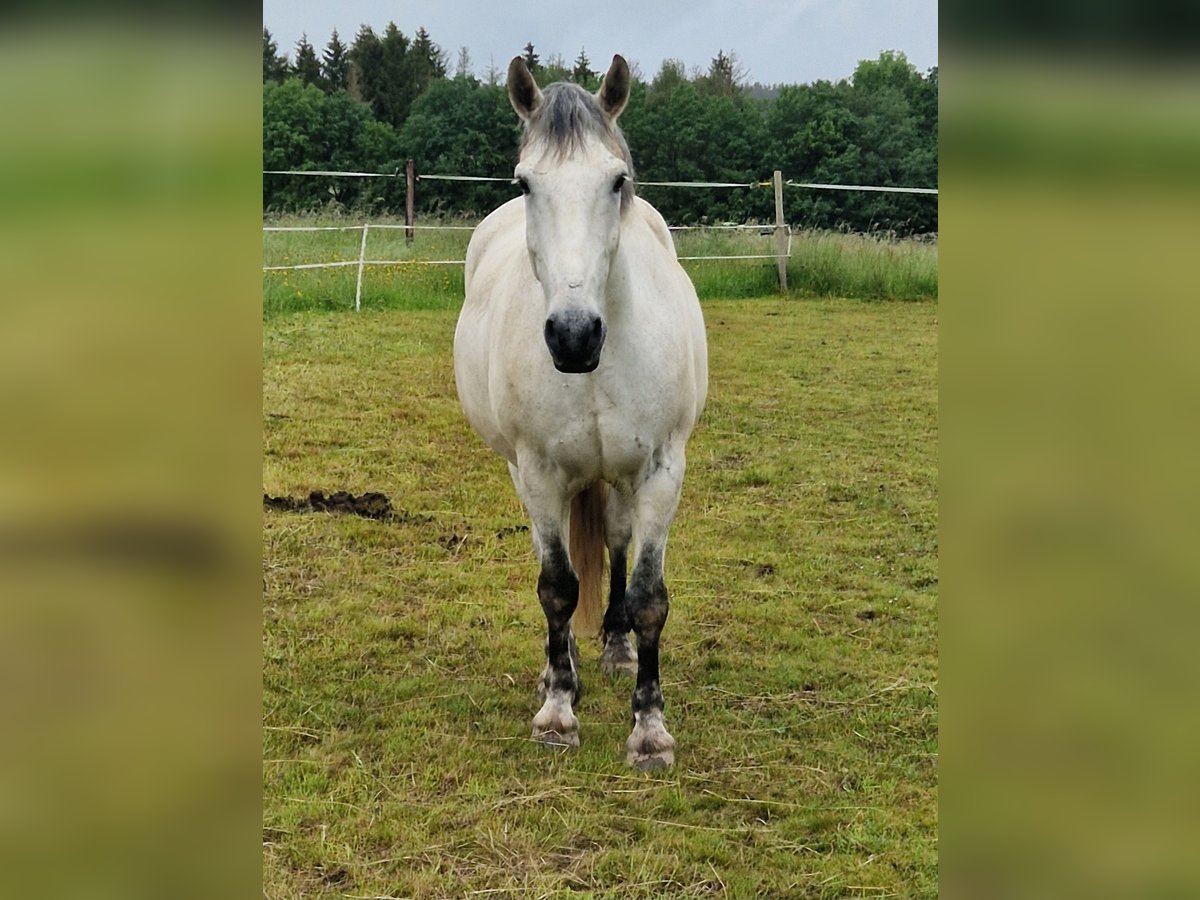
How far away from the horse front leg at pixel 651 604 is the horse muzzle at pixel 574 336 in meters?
0.83

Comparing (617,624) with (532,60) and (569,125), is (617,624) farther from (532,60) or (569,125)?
(532,60)

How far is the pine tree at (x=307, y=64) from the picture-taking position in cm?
2960

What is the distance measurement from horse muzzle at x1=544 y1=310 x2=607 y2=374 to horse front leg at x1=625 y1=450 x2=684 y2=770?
0.83 metres

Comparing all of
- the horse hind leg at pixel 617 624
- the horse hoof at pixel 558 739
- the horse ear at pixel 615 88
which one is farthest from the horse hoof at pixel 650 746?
the horse ear at pixel 615 88

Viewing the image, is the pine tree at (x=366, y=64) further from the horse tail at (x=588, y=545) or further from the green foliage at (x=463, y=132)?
the horse tail at (x=588, y=545)

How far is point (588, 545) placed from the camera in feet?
12.1

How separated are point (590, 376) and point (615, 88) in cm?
86

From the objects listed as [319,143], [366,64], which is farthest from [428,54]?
[319,143]

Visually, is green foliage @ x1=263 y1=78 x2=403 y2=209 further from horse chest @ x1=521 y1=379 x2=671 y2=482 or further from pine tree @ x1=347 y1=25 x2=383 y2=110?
horse chest @ x1=521 y1=379 x2=671 y2=482

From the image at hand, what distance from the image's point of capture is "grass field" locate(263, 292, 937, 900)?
2668 mm

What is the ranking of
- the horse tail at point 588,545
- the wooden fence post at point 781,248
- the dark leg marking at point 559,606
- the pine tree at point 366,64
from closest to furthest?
the dark leg marking at point 559,606, the horse tail at point 588,545, the wooden fence post at point 781,248, the pine tree at point 366,64
